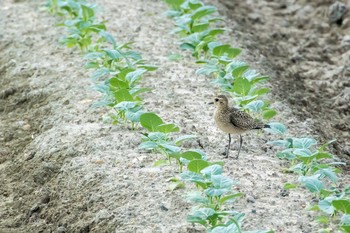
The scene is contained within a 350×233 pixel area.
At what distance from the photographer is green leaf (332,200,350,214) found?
5.54 metres

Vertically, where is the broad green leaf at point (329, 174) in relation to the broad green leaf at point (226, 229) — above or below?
below

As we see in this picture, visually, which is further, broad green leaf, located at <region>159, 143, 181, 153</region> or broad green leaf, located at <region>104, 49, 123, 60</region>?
broad green leaf, located at <region>104, 49, 123, 60</region>

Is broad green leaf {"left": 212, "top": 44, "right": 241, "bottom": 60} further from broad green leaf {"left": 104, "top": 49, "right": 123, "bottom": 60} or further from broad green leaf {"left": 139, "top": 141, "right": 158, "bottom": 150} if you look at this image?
broad green leaf {"left": 139, "top": 141, "right": 158, "bottom": 150}

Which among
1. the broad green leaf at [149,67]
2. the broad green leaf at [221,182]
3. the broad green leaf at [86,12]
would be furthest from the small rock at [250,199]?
the broad green leaf at [86,12]

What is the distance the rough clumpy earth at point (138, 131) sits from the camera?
6039 mm

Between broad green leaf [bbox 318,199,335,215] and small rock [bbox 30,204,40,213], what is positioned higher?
broad green leaf [bbox 318,199,335,215]

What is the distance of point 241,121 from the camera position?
663 cm

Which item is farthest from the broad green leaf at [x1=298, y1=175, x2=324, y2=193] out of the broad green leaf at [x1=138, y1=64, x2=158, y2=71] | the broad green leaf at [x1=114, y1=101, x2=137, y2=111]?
the broad green leaf at [x1=138, y1=64, x2=158, y2=71]

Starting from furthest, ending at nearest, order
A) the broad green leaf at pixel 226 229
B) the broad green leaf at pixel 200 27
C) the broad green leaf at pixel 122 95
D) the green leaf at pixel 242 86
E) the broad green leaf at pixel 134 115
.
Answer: the broad green leaf at pixel 200 27 → the green leaf at pixel 242 86 → the broad green leaf at pixel 122 95 → the broad green leaf at pixel 134 115 → the broad green leaf at pixel 226 229

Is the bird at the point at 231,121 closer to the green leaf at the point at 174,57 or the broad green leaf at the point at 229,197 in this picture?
the broad green leaf at the point at 229,197

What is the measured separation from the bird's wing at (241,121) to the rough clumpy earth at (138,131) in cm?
25

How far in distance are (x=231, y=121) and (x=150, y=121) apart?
2.04ft

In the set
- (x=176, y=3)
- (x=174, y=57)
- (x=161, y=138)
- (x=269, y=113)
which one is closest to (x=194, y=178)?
(x=161, y=138)

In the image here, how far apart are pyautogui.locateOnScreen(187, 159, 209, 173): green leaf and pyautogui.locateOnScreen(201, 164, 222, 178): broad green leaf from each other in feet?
0.26
